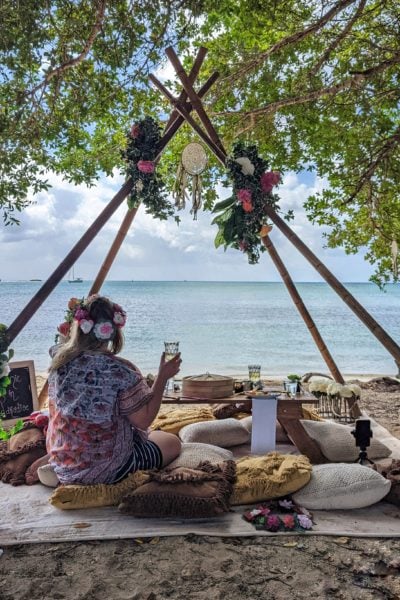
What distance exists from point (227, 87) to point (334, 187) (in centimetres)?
192

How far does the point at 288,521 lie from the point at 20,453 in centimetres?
190

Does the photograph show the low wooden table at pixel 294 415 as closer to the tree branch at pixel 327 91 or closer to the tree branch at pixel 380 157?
the tree branch at pixel 380 157

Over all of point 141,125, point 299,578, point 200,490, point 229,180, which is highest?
point 141,125

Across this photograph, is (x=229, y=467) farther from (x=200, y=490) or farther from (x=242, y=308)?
(x=242, y=308)

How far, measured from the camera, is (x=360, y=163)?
231 inches

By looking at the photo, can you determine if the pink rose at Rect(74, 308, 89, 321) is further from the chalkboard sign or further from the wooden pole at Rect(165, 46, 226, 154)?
the wooden pole at Rect(165, 46, 226, 154)

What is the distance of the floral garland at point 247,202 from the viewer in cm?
469

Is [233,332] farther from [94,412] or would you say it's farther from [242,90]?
[94,412]

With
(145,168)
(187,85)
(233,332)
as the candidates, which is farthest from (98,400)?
(233,332)

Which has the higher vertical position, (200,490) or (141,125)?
(141,125)

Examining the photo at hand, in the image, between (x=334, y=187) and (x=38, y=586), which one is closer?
(x=38, y=586)

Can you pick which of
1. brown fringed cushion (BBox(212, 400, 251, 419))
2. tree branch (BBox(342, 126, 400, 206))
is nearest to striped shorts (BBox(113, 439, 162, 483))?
brown fringed cushion (BBox(212, 400, 251, 419))

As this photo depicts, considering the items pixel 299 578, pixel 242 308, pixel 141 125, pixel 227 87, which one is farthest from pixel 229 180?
pixel 242 308

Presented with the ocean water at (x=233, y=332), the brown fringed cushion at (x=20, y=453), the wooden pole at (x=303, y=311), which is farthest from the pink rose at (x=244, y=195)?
the ocean water at (x=233, y=332)
